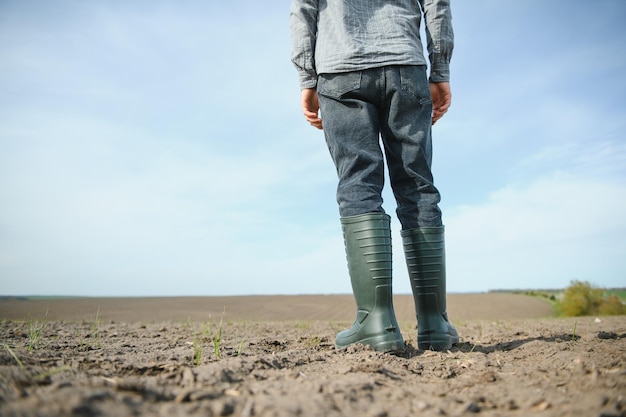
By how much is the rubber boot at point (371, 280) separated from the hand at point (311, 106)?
2.66 feet

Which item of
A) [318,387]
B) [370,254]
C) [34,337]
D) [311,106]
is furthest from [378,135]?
[34,337]

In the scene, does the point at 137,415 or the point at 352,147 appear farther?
the point at 352,147

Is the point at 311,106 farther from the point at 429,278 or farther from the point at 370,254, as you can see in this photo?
the point at 429,278

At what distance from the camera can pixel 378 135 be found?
2.65 metres

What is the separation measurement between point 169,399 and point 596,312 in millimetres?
17115

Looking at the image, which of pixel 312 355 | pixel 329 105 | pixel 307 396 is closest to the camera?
pixel 307 396

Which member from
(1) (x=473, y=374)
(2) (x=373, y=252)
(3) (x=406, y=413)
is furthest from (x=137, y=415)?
(2) (x=373, y=252)

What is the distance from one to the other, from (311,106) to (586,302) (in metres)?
16.2

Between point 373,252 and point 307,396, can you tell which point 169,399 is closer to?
point 307,396

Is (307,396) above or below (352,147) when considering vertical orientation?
below

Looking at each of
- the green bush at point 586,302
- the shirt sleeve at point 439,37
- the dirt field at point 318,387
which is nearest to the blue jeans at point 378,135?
the shirt sleeve at point 439,37

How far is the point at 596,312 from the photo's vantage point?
1466cm

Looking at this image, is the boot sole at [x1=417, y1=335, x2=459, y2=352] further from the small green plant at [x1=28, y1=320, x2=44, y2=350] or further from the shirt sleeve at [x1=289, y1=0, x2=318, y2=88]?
the small green plant at [x1=28, y1=320, x2=44, y2=350]

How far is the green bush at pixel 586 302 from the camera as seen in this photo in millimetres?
14344
